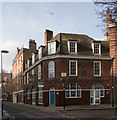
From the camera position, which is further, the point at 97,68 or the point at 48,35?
the point at 48,35

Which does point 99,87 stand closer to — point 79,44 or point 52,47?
point 79,44

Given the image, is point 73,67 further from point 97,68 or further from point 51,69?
point 97,68

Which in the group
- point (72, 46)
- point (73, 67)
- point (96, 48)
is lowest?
point (73, 67)

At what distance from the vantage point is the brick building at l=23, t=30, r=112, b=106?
31.7 m

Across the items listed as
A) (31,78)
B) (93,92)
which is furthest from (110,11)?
(31,78)

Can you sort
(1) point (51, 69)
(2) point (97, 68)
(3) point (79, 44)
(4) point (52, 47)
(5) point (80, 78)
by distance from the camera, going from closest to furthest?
(5) point (80, 78) → (1) point (51, 69) → (4) point (52, 47) → (2) point (97, 68) → (3) point (79, 44)

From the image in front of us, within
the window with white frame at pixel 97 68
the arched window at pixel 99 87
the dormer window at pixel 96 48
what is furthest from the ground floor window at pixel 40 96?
the dormer window at pixel 96 48

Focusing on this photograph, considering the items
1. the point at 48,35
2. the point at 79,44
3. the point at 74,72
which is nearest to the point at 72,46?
the point at 79,44

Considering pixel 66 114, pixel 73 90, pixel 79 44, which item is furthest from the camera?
pixel 79 44

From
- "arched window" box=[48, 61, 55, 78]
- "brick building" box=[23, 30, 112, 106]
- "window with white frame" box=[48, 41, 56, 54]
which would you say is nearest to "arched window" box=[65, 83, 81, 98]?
"brick building" box=[23, 30, 112, 106]

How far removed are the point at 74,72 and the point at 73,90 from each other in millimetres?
2816

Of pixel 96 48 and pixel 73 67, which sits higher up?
pixel 96 48

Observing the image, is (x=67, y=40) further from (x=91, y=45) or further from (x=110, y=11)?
(x=110, y=11)

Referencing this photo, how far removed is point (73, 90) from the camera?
31.9 metres
